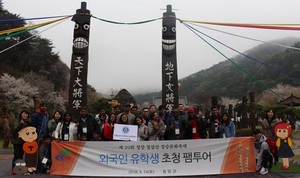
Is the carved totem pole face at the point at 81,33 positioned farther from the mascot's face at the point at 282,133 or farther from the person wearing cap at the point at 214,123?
the mascot's face at the point at 282,133

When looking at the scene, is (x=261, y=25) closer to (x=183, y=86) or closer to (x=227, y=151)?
(x=227, y=151)

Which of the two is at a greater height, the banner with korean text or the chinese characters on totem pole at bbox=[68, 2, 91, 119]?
the chinese characters on totem pole at bbox=[68, 2, 91, 119]

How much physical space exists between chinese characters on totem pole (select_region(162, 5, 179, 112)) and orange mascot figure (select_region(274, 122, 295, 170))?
476 cm

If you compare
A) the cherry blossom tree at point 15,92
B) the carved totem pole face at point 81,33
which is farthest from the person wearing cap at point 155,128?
the cherry blossom tree at point 15,92

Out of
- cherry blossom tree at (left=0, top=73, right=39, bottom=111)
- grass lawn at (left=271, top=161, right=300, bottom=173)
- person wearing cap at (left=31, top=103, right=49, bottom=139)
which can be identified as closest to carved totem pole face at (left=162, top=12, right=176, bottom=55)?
person wearing cap at (left=31, top=103, right=49, bottom=139)

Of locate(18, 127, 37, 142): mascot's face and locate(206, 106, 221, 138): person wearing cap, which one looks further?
locate(206, 106, 221, 138): person wearing cap

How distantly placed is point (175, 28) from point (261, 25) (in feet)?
11.9

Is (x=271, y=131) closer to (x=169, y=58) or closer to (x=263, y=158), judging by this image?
(x=263, y=158)

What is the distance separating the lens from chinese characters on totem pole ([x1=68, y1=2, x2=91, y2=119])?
35.4 feet

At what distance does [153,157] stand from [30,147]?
292cm

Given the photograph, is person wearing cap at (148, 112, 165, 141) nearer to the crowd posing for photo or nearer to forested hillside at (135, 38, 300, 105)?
the crowd posing for photo

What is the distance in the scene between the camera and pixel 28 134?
7316mm

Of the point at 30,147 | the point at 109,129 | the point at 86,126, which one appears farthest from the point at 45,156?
the point at 109,129

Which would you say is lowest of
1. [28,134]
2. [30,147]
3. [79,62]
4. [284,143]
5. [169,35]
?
[30,147]
